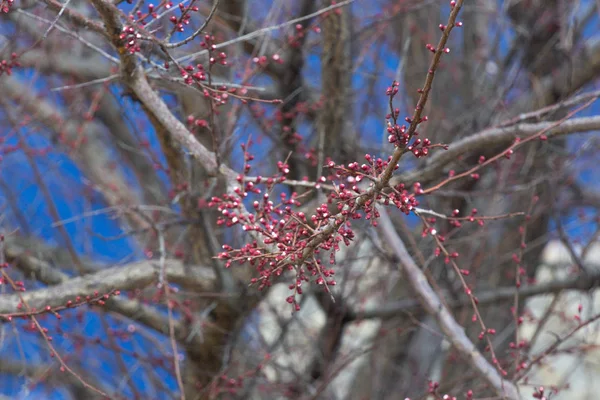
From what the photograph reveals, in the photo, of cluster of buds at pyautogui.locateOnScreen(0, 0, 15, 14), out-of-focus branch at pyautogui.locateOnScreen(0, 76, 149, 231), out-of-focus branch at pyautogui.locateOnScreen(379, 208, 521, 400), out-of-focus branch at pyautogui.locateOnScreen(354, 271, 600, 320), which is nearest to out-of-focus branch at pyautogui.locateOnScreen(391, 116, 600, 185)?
out-of-focus branch at pyautogui.locateOnScreen(379, 208, 521, 400)

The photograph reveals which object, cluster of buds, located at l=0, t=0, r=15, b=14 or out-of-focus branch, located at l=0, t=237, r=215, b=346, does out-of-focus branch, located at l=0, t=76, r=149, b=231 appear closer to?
out-of-focus branch, located at l=0, t=237, r=215, b=346

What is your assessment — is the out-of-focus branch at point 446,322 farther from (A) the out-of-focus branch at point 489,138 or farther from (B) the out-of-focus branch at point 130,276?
(B) the out-of-focus branch at point 130,276

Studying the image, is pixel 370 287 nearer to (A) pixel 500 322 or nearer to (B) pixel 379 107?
(A) pixel 500 322

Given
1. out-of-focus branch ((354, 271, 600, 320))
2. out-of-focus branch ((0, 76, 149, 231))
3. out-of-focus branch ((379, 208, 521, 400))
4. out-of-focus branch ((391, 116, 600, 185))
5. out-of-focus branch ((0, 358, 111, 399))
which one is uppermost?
out-of-focus branch ((0, 76, 149, 231))

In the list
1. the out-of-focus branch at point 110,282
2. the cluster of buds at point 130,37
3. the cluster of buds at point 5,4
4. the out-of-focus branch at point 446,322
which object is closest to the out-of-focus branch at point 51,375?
the out-of-focus branch at point 110,282

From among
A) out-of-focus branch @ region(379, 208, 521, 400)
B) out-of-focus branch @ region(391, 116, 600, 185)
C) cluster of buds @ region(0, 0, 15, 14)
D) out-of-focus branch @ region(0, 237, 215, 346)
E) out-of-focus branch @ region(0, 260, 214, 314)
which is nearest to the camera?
cluster of buds @ region(0, 0, 15, 14)

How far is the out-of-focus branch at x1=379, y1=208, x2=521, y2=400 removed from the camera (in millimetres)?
2424

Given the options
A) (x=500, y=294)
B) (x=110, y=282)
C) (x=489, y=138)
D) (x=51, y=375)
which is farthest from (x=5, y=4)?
(x=500, y=294)

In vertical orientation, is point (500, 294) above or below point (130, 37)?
above

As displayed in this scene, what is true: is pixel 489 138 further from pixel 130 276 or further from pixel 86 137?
pixel 86 137

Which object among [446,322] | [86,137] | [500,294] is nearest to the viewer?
[446,322]

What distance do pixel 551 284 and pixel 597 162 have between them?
4.97 feet

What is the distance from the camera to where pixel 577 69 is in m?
4.35

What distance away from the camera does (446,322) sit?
8.55 ft
